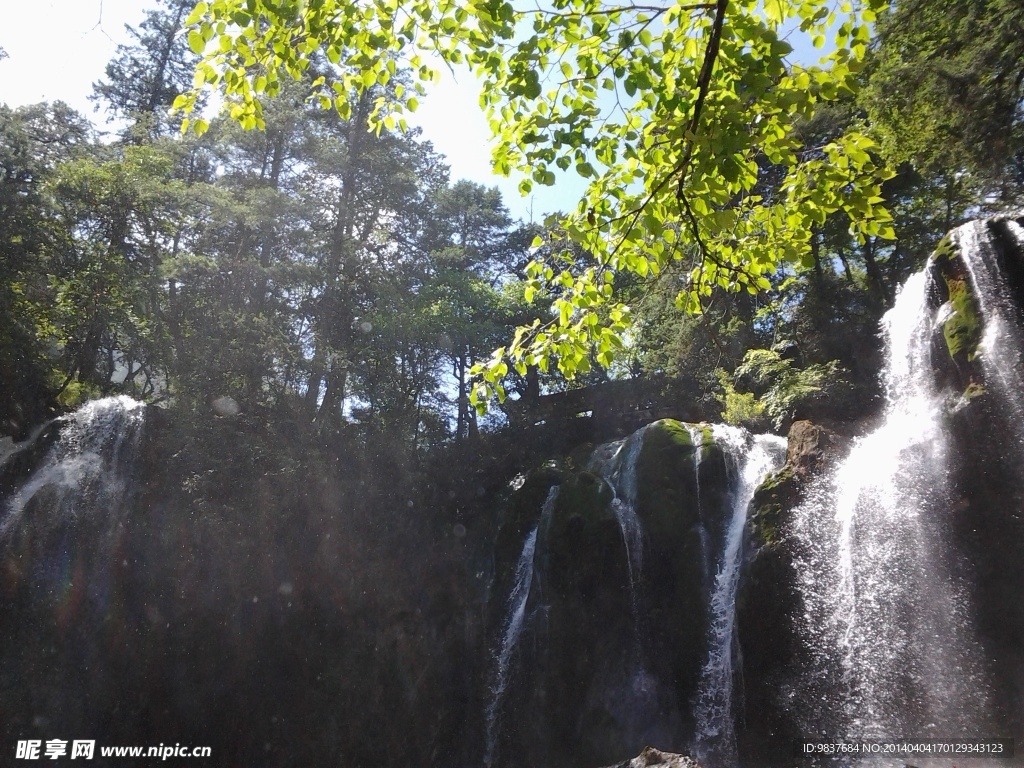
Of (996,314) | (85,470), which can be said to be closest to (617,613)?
(996,314)

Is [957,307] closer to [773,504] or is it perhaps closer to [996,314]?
[996,314]

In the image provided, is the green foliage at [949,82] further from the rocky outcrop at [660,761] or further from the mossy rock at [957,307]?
the rocky outcrop at [660,761]

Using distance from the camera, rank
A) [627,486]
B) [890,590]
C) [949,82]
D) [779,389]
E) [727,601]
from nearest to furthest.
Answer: [949,82]
[890,590]
[727,601]
[627,486]
[779,389]

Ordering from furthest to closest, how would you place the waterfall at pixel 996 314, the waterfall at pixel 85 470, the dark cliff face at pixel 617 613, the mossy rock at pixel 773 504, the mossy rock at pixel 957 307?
1. the waterfall at pixel 85 470
2. the dark cliff face at pixel 617 613
3. the mossy rock at pixel 773 504
4. the mossy rock at pixel 957 307
5. the waterfall at pixel 996 314

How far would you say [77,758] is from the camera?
1270 cm

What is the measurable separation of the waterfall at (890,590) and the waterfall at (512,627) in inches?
228

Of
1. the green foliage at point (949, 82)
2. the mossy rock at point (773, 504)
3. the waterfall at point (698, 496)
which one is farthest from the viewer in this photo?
the waterfall at point (698, 496)

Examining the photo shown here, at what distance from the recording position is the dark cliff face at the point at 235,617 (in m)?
13.5

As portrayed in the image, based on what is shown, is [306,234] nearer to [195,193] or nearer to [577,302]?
[195,193]

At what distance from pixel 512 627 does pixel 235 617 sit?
6.50 meters

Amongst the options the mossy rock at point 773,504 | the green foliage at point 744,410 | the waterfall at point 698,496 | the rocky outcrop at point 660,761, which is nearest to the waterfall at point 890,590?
the mossy rock at point 773,504

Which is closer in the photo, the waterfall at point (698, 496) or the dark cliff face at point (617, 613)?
the dark cliff face at point (617, 613)

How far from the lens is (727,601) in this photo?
11.5 meters

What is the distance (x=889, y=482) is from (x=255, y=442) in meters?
14.3
